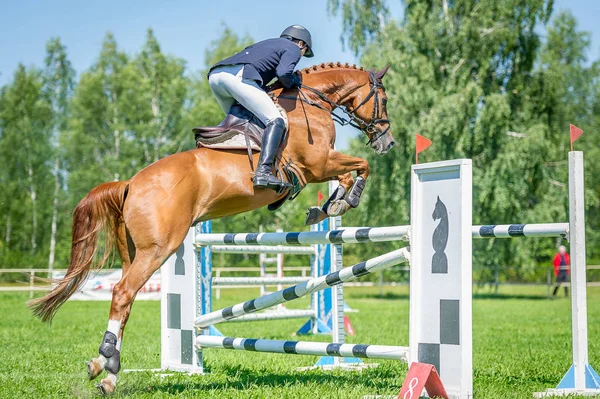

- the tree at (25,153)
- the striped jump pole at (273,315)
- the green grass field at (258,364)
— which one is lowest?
the green grass field at (258,364)

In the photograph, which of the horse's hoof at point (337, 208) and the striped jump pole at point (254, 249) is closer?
the horse's hoof at point (337, 208)

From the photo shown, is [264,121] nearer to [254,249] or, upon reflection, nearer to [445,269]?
[445,269]

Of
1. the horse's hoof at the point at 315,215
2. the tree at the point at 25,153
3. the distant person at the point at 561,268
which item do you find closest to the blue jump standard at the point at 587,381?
the horse's hoof at the point at 315,215

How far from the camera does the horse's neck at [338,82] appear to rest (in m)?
5.81

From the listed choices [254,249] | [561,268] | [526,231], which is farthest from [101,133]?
[526,231]

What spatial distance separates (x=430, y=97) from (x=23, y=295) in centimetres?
1497

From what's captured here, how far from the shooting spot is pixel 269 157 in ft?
16.0

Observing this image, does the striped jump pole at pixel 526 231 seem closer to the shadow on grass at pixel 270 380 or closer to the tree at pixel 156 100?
the shadow on grass at pixel 270 380

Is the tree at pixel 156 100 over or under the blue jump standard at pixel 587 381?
over

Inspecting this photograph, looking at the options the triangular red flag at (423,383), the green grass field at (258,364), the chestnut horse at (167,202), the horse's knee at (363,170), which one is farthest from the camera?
the horse's knee at (363,170)

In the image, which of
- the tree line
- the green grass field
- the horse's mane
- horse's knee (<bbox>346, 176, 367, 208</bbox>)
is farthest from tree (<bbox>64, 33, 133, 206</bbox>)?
horse's knee (<bbox>346, 176, 367, 208</bbox>)

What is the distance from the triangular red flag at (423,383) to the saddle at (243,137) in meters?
1.68

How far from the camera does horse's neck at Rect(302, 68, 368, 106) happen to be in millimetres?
5809

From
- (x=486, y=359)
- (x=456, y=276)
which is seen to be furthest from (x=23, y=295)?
(x=456, y=276)
